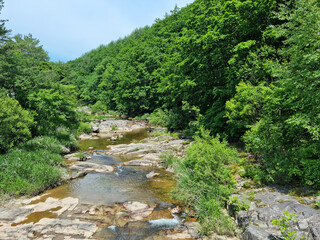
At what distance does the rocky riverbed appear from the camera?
24.8 ft

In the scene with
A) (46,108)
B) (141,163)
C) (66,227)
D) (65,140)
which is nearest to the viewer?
(66,227)

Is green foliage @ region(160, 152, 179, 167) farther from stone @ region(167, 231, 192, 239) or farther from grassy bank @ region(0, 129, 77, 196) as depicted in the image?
grassy bank @ region(0, 129, 77, 196)

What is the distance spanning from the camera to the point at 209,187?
8.80 meters

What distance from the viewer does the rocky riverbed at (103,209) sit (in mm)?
7570

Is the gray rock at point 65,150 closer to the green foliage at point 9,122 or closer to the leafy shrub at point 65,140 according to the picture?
the leafy shrub at point 65,140

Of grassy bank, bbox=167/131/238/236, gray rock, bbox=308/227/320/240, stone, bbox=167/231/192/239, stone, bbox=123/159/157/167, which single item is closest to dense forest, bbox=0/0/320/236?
grassy bank, bbox=167/131/238/236

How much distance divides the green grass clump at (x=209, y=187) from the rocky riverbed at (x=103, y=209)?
0.67 m

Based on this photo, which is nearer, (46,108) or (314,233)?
(314,233)

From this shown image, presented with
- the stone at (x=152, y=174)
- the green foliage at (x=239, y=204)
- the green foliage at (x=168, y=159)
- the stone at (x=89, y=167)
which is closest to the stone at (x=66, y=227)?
the green foliage at (x=239, y=204)

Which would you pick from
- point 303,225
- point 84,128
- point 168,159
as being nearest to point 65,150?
point 168,159

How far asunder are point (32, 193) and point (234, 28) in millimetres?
17681

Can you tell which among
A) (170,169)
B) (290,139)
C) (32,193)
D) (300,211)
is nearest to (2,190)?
(32,193)

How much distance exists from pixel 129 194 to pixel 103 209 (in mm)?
1955

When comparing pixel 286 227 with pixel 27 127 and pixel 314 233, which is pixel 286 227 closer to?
pixel 314 233
